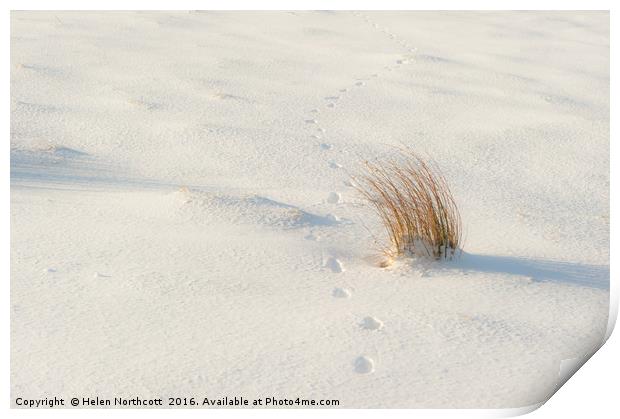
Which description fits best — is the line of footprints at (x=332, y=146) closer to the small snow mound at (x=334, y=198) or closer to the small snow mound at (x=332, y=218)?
the small snow mound at (x=334, y=198)

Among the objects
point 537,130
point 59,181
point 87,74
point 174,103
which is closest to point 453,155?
point 537,130

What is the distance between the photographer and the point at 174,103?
4.19 m

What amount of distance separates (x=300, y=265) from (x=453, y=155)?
144 cm

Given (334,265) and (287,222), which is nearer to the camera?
(334,265)

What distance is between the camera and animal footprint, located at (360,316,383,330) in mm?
2170

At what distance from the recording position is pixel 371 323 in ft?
7.18

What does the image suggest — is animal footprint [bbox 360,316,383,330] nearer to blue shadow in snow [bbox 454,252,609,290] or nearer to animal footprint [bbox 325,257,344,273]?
animal footprint [bbox 325,257,344,273]

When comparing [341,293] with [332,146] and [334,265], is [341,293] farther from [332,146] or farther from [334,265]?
[332,146]

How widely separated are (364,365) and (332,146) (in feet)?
6.03

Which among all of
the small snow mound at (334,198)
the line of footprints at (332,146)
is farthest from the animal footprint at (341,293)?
the small snow mound at (334,198)

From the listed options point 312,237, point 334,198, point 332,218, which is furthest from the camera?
point 334,198

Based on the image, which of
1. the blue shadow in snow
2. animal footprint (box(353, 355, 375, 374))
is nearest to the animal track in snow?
the blue shadow in snow

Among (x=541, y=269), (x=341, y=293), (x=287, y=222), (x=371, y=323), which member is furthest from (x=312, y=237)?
(x=541, y=269)

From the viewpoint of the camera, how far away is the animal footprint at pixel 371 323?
2170mm
